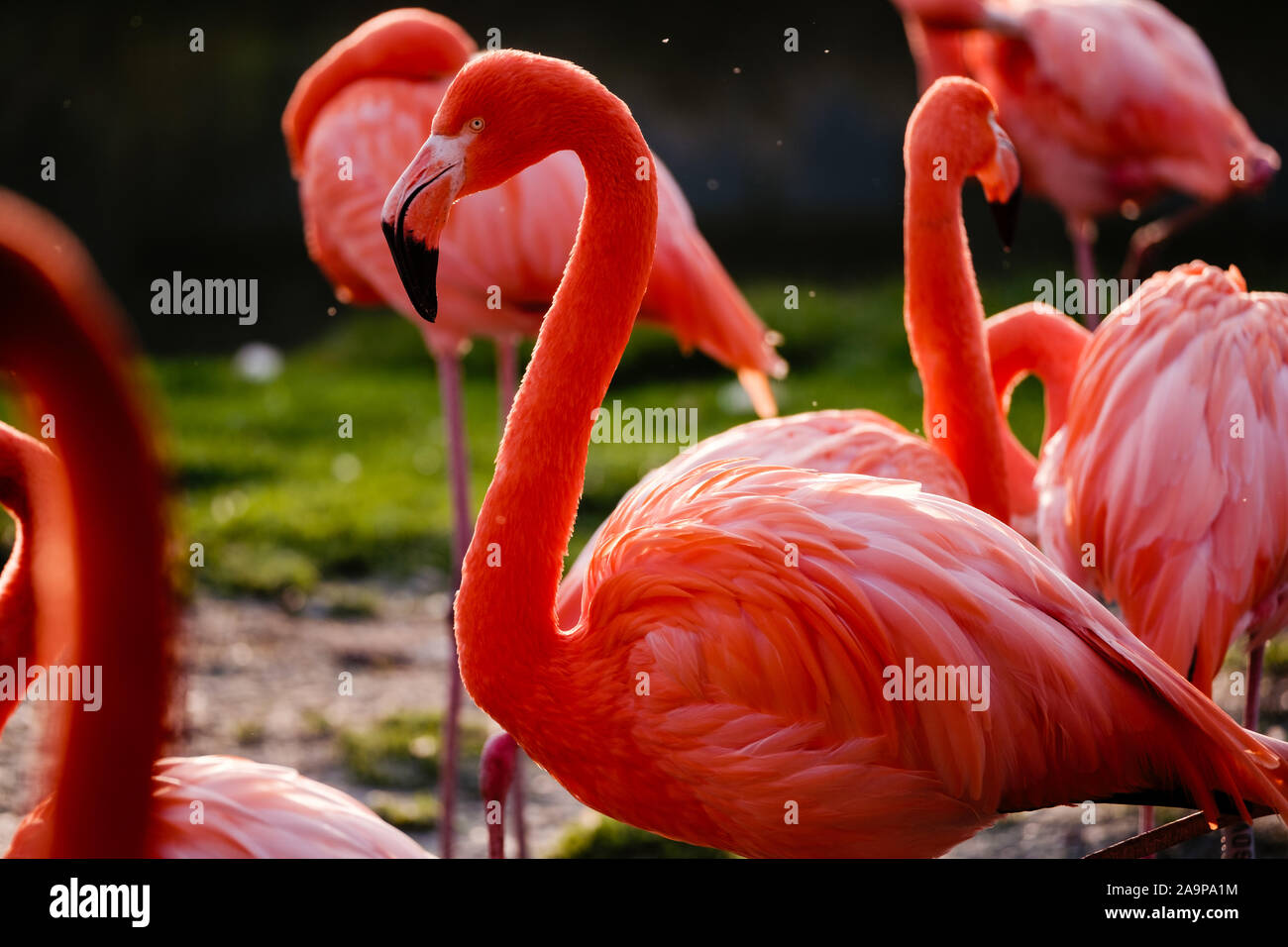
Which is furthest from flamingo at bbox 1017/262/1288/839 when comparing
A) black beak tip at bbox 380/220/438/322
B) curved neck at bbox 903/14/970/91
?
curved neck at bbox 903/14/970/91

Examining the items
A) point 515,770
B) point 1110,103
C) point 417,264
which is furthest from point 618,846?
point 1110,103

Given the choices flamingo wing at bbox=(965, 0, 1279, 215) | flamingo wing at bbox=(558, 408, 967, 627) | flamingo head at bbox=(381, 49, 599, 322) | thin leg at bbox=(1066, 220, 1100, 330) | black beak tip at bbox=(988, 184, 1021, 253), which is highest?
flamingo wing at bbox=(965, 0, 1279, 215)

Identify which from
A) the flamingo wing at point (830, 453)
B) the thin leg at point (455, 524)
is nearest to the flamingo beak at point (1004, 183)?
the flamingo wing at point (830, 453)

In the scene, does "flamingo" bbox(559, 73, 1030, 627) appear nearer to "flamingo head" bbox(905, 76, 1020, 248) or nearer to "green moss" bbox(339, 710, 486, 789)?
"flamingo head" bbox(905, 76, 1020, 248)

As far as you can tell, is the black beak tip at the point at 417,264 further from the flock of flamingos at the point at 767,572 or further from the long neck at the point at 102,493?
the long neck at the point at 102,493

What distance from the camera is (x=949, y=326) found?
2.44m

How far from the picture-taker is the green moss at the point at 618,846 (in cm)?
295

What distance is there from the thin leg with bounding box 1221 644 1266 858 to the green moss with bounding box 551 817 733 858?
1.09 metres

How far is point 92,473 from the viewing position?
1.02 metres

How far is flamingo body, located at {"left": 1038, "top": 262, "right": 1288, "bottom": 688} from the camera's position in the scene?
2096 mm

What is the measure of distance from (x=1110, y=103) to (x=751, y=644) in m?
3.13

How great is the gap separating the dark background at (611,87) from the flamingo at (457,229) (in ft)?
13.6

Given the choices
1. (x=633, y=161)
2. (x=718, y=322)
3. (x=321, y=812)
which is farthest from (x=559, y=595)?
(x=718, y=322)
